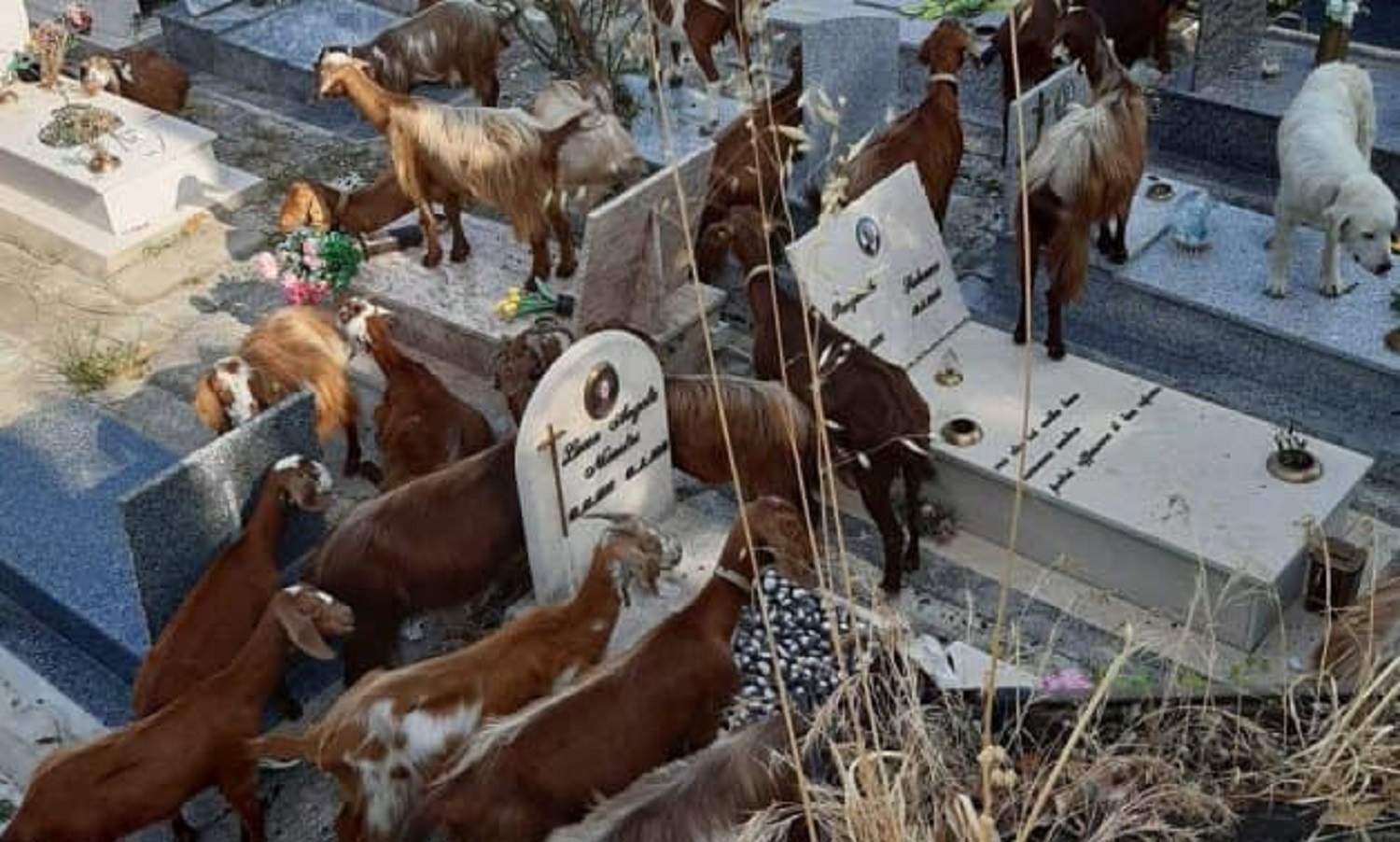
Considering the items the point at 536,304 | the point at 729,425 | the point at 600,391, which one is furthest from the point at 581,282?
the point at 729,425

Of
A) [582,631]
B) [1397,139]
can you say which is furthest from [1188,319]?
[582,631]

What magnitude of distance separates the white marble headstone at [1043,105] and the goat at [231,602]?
3.07 m

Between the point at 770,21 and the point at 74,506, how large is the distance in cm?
477

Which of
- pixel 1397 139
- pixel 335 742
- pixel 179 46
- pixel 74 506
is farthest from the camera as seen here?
pixel 179 46

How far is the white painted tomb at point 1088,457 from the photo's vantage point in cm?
573

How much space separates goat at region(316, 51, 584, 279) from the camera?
23.0 ft

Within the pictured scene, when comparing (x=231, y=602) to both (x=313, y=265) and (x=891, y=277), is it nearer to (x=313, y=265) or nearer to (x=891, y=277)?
(x=313, y=265)

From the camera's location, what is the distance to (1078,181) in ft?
21.4

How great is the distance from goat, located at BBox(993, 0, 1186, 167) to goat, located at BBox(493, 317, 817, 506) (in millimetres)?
2396

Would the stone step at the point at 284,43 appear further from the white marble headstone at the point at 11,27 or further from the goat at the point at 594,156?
the goat at the point at 594,156

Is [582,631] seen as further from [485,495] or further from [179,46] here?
[179,46]

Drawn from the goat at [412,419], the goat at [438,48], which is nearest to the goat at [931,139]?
the goat at [412,419]

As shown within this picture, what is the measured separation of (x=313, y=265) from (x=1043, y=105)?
10.3 ft

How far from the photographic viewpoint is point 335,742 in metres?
4.63
